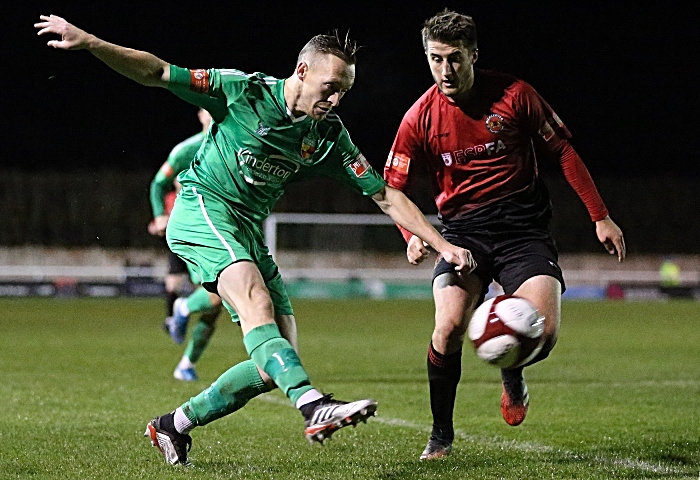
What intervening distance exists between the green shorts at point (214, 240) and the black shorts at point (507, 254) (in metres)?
1.07

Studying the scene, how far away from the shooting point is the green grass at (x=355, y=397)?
5.58m

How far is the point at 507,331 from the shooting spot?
216 inches

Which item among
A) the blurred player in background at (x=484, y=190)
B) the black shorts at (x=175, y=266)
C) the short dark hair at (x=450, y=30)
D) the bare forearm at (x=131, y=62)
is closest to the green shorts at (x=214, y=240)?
the bare forearm at (x=131, y=62)

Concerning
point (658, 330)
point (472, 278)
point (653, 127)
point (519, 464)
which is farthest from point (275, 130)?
point (653, 127)

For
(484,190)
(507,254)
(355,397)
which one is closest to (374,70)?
(355,397)

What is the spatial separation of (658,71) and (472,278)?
33288 mm

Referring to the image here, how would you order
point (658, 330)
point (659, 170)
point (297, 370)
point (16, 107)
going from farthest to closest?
point (659, 170) < point (16, 107) < point (658, 330) < point (297, 370)

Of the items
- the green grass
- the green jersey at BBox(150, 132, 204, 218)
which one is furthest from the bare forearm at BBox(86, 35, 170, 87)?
the green jersey at BBox(150, 132, 204, 218)

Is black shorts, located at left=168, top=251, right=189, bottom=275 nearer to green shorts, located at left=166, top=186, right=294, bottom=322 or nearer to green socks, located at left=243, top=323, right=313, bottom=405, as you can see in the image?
green shorts, located at left=166, top=186, right=294, bottom=322

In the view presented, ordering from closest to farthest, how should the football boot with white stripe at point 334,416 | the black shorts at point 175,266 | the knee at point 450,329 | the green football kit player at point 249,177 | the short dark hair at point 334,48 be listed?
the football boot with white stripe at point 334,416 < the green football kit player at point 249,177 < the short dark hair at point 334,48 < the knee at point 450,329 < the black shorts at point 175,266

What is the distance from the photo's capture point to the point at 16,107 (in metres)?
35.9

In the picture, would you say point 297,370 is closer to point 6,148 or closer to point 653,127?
point 6,148

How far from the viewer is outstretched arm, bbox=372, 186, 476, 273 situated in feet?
18.1

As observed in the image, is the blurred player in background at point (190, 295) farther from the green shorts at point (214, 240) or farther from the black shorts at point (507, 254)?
the green shorts at point (214, 240)
